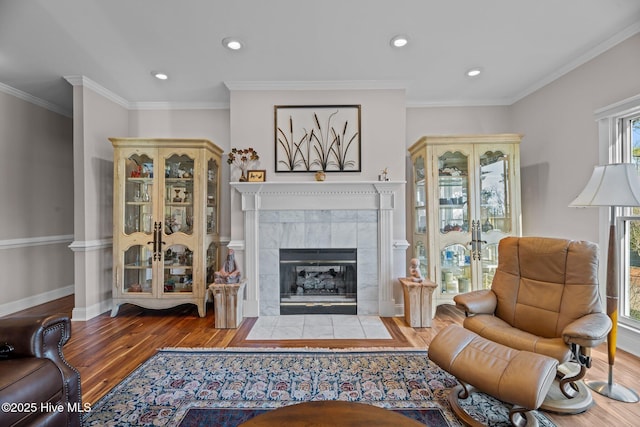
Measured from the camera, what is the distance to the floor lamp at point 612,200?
1.81 metres

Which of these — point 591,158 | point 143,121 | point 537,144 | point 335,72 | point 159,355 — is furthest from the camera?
point 143,121

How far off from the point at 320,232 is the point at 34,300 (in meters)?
3.94

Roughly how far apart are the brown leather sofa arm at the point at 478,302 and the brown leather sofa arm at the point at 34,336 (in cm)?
252

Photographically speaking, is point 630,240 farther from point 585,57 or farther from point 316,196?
point 316,196

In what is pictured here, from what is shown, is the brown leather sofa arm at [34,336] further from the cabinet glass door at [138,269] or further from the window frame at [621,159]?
the window frame at [621,159]

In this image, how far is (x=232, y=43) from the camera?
8.56ft

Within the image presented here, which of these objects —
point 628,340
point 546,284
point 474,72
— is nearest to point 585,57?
point 474,72

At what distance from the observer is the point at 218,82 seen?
3.36 metres

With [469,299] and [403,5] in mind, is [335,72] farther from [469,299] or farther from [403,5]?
[469,299]

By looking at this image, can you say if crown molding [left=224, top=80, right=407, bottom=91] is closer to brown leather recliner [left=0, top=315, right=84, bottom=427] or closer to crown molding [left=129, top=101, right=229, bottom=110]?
crown molding [left=129, top=101, right=229, bottom=110]

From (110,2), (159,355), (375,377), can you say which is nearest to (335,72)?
(110,2)

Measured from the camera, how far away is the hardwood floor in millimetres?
1759

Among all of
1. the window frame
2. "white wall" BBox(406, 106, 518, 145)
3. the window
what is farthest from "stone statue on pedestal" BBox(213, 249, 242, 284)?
the window

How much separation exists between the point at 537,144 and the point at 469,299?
2536 mm
